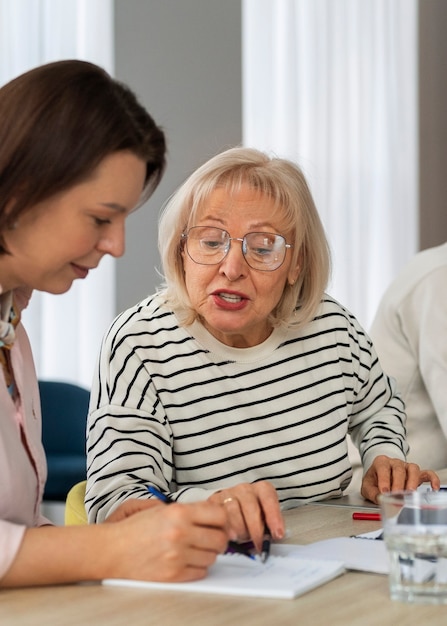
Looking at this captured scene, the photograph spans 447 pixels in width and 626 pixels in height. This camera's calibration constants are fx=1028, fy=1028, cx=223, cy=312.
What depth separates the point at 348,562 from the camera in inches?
54.2

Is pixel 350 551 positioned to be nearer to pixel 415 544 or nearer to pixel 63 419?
pixel 415 544

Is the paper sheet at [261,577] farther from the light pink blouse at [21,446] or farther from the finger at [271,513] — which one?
the light pink blouse at [21,446]

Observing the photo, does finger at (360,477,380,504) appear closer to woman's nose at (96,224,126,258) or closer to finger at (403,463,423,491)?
finger at (403,463,423,491)

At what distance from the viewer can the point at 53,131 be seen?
4.18ft

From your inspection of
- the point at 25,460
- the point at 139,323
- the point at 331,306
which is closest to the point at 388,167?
the point at 331,306

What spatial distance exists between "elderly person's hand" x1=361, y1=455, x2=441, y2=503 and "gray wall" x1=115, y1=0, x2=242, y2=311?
104 inches

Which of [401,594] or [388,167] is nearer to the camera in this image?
[401,594]

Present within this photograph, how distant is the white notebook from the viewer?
122 cm

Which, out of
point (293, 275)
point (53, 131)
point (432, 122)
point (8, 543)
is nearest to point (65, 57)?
point (432, 122)

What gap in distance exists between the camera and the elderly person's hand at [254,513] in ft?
4.67

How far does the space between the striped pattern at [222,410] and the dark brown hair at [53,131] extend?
59cm

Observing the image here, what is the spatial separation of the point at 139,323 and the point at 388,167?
376 cm

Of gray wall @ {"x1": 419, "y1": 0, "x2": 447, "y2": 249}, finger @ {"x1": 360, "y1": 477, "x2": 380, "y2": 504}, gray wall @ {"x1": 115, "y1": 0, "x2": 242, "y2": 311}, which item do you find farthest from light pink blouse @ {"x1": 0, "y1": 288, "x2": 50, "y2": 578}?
gray wall @ {"x1": 419, "y1": 0, "x2": 447, "y2": 249}

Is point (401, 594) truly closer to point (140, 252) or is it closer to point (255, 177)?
point (255, 177)
